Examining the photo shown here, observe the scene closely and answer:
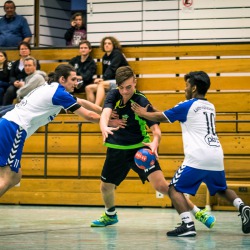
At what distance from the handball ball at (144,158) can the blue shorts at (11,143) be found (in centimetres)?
125

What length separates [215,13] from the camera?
54.2 feet

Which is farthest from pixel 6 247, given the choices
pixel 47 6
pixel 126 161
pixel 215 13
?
pixel 47 6

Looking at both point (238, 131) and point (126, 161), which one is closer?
point (126, 161)

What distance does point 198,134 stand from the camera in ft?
26.2

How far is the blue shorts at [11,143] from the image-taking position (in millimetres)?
7980

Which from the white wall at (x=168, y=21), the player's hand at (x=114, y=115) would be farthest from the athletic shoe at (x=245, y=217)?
the white wall at (x=168, y=21)

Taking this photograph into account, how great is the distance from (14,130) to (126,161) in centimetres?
145

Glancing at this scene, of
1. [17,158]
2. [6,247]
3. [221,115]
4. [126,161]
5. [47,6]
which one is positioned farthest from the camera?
[47,6]

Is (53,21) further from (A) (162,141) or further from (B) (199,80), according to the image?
(B) (199,80)

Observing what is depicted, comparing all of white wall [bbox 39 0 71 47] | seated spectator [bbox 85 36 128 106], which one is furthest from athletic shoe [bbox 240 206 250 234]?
white wall [bbox 39 0 71 47]

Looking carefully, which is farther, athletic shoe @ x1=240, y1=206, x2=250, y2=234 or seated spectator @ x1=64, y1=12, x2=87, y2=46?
seated spectator @ x1=64, y1=12, x2=87, y2=46

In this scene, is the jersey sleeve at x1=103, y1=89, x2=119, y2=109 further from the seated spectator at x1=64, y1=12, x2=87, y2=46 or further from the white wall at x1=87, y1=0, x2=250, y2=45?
the white wall at x1=87, y1=0, x2=250, y2=45

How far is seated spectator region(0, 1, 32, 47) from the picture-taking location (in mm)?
16453

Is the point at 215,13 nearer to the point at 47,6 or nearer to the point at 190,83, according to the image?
the point at 47,6
